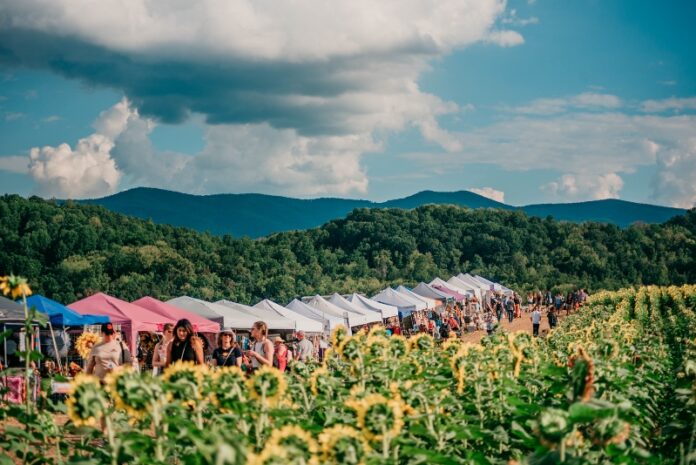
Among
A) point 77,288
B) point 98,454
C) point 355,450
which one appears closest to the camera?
point 355,450

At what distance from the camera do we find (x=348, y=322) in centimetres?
2870

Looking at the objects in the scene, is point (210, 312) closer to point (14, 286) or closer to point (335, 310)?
point (335, 310)

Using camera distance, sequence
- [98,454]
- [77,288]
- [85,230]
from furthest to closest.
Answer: [85,230]
[77,288]
[98,454]

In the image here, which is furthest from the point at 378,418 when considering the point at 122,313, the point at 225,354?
the point at 122,313

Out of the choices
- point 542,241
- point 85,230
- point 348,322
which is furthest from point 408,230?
point 348,322

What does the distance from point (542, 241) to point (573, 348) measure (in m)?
108

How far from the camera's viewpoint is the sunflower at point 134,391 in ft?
12.3

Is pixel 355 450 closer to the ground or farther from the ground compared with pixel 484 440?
farther from the ground

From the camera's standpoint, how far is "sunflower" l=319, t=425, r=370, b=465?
3438mm

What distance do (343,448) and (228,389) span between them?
104 cm

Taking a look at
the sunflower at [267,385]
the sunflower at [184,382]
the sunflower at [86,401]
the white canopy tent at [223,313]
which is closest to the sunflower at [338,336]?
the sunflower at [267,385]

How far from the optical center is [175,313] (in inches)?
809

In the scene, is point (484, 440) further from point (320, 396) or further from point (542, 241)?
point (542, 241)

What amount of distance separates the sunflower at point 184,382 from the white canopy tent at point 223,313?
17.6 metres
